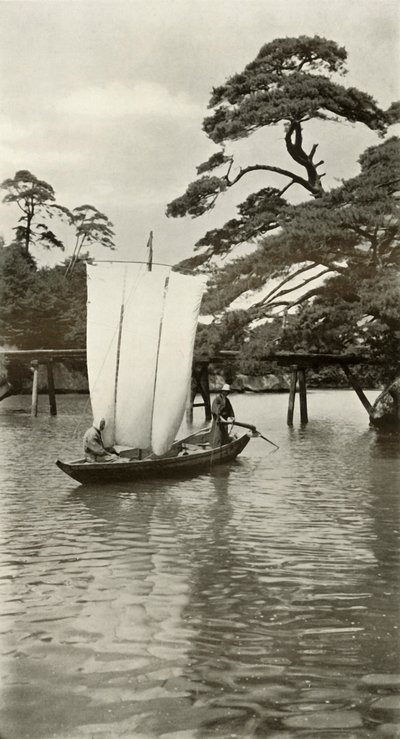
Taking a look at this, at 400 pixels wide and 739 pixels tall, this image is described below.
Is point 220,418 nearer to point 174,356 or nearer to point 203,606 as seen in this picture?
point 174,356

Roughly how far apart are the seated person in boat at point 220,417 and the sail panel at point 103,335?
1473 millimetres

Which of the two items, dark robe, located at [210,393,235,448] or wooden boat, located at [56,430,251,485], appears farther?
dark robe, located at [210,393,235,448]

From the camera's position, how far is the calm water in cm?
290

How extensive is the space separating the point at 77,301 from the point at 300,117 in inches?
85.9

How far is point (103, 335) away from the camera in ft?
21.8

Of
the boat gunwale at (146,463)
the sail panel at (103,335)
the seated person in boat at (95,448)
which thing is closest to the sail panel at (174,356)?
the boat gunwale at (146,463)

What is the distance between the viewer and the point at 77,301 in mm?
6105

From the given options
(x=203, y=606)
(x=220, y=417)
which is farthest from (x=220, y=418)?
(x=203, y=606)

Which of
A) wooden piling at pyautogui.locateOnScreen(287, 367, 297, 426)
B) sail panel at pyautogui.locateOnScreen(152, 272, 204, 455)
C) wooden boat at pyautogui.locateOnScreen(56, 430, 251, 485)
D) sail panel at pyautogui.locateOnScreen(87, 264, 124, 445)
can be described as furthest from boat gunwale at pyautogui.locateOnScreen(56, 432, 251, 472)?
wooden piling at pyautogui.locateOnScreen(287, 367, 297, 426)

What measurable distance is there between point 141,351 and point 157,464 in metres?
1.27

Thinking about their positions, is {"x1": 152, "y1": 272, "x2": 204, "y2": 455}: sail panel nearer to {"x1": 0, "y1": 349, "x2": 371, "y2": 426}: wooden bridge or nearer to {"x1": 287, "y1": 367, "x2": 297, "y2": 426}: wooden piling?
{"x1": 0, "y1": 349, "x2": 371, "y2": 426}: wooden bridge

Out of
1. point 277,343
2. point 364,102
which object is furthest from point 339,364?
point 364,102

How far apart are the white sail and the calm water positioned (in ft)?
2.18

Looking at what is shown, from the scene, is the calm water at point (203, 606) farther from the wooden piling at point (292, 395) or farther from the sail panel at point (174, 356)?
the wooden piling at point (292, 395)
